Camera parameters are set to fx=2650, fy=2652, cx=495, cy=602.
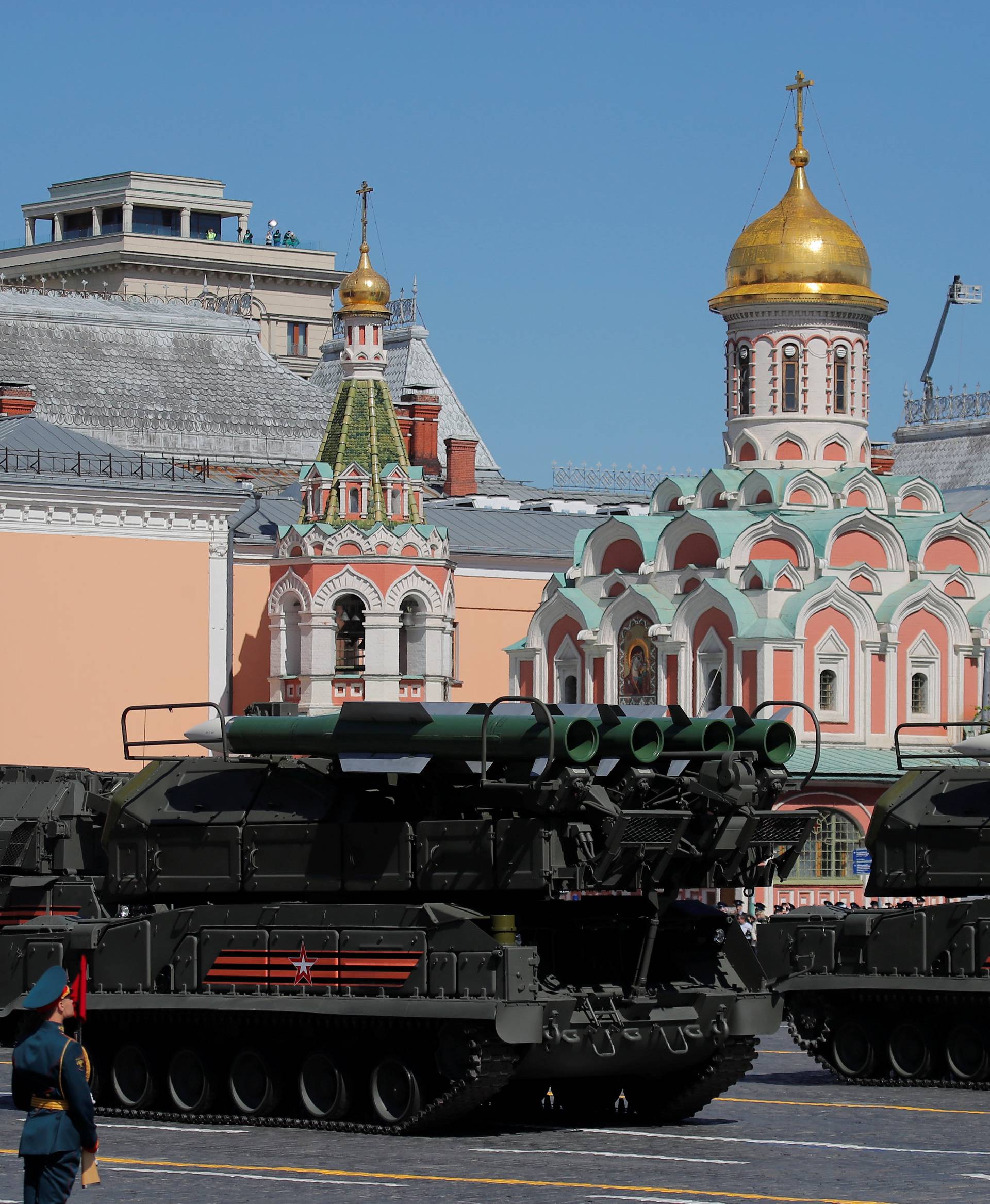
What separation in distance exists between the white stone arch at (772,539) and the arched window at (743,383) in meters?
3.92

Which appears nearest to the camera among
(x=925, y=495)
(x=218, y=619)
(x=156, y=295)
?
(x=925, y=495)

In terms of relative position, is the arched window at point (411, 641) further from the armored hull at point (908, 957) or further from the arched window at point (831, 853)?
the armored hull at point (908, 957)

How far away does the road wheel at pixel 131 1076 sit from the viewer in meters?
16.5

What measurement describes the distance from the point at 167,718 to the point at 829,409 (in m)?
13.3

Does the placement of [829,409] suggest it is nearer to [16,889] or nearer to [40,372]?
[40,372]

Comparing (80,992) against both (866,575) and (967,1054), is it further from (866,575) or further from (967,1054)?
(866,575)

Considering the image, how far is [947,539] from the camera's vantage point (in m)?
46.7

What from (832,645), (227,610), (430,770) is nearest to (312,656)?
(227,610)

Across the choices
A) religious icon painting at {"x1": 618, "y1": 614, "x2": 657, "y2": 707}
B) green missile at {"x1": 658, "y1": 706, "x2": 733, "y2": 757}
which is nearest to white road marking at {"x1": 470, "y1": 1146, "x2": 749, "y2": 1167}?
green missile at {"x1": 658, "y1": 706, "x2": 733, "y2": 757}

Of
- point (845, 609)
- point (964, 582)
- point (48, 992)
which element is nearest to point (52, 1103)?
point (48, 992)

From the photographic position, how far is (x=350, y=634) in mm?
49875

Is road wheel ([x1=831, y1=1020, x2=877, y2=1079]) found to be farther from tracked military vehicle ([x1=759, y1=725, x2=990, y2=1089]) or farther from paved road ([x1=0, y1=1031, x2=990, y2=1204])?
paved road ([x1=0, y1=1031, x2=990, y2=1204])

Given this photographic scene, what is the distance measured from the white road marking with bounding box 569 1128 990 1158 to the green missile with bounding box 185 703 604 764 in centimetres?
222

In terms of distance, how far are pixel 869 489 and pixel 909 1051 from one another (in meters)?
28.7
